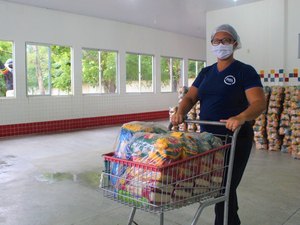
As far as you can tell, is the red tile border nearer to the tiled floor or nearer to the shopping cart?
the tiled floor

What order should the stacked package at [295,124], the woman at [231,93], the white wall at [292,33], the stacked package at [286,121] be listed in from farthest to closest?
the white wall at [292,33]
the stacked package at [286,121]
the stacked package at [295,124]
the woman at [231,93]

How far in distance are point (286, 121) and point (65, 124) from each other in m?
5.29

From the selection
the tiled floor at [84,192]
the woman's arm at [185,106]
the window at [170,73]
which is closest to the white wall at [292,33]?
the tiled floor at [84,192]

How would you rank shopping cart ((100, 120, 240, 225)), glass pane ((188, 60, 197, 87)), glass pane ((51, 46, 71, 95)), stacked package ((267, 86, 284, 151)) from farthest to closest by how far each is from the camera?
1. glass pane ((188, 60, 197, 87))
2. glass pane ((51, 46, 71, 95))
3. stacked package ((267, 86, 284, 151))
4. shopping cart ((100, 120, 240, 225))

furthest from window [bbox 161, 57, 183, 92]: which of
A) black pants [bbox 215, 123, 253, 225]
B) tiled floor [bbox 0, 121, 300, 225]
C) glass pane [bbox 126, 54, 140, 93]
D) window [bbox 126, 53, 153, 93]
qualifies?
black pants [bbox 215, 123, 253, 225]

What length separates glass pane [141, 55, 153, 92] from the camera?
33.6ft

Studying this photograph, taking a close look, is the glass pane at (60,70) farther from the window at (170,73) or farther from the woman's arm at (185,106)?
the woman's arm at (185,106)

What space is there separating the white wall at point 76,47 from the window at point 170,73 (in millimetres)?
277

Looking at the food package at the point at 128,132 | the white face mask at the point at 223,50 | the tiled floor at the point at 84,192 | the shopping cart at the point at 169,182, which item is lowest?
the tiled floor at the point at 84,192

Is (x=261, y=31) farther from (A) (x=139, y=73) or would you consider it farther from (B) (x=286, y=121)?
(A) (x=139, y=73)

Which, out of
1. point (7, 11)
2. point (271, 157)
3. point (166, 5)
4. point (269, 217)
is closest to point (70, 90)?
point (7, 11)

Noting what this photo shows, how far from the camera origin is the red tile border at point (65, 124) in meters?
7.23

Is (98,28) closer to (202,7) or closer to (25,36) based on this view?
(25,36)

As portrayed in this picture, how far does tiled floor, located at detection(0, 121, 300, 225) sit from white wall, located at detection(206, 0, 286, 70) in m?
2.04
